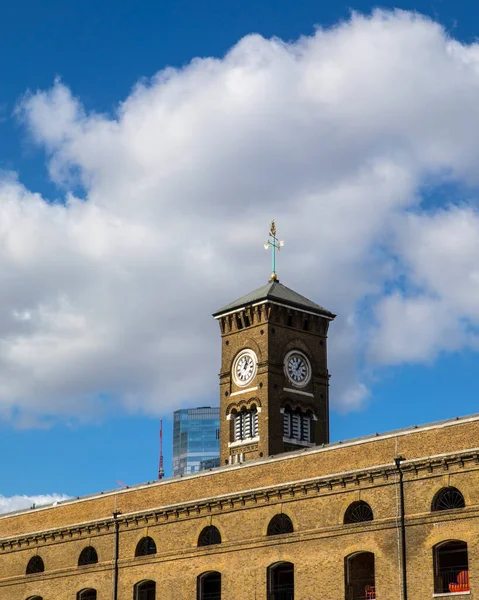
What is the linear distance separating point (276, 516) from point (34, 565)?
762 inches

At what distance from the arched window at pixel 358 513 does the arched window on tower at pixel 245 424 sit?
22.1 meters

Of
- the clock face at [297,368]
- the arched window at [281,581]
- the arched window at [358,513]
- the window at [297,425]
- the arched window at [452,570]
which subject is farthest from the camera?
the clock face at [297,368]

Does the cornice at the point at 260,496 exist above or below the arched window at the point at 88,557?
above

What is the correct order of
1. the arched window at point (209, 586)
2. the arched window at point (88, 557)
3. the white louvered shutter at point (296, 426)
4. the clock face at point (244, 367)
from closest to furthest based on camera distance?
the arched window at point (209, 586), the arched window at point (88, 557), the white louvered shutter at point (296, 426), the clock face at point (244, 367)

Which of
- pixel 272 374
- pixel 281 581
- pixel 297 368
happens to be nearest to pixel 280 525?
pixel 281 581

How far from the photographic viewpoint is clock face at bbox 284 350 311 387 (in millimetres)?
72312

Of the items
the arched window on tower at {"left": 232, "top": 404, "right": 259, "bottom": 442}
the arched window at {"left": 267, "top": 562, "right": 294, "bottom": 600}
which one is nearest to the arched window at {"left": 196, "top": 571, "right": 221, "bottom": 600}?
the arched window at {"left": 267, "top": 562, "right": 294, "bottom": 600}

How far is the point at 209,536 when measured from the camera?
54406mm

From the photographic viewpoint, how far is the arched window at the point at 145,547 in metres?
57.4

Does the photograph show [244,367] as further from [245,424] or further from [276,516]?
[276,516]

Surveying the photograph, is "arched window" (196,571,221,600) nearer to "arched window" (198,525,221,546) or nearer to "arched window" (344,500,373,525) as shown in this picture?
"arched window" (198,525,221,546)

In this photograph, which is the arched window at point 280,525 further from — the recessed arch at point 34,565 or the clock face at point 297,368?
the clock face at point 297,368

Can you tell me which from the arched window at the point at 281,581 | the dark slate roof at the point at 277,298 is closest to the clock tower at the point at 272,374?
the dark slate roof at the point at 277,298

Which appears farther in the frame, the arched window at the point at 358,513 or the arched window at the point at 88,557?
the arched window at the point at 88,557
